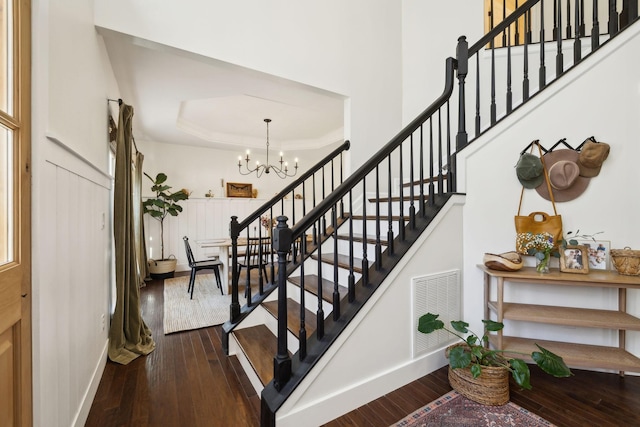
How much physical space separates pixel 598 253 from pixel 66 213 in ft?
11.2

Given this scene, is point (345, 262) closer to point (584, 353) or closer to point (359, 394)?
point (359, 394)

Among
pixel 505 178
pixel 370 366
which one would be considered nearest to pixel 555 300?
pixel 505 178

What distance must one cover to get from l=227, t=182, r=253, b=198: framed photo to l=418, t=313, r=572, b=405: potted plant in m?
5.50

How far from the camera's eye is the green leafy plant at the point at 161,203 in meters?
5.13

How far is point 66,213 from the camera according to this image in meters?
1.42

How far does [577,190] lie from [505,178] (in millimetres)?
475

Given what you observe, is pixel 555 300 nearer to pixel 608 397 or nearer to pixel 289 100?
pixel 608 397

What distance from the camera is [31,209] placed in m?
1.11

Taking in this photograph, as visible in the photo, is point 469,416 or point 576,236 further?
point 576,236

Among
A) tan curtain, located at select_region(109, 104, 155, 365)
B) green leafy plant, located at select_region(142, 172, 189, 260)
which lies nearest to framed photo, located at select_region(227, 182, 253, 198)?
green leafy plant, located at select_region(142, 172, 189, 260)

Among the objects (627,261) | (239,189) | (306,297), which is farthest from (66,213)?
(239,189)

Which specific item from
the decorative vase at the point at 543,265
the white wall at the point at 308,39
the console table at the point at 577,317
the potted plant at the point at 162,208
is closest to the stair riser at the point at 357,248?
the console table at the point at 577,317

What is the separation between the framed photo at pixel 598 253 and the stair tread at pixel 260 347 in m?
2.41

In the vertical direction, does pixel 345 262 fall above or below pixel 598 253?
below
